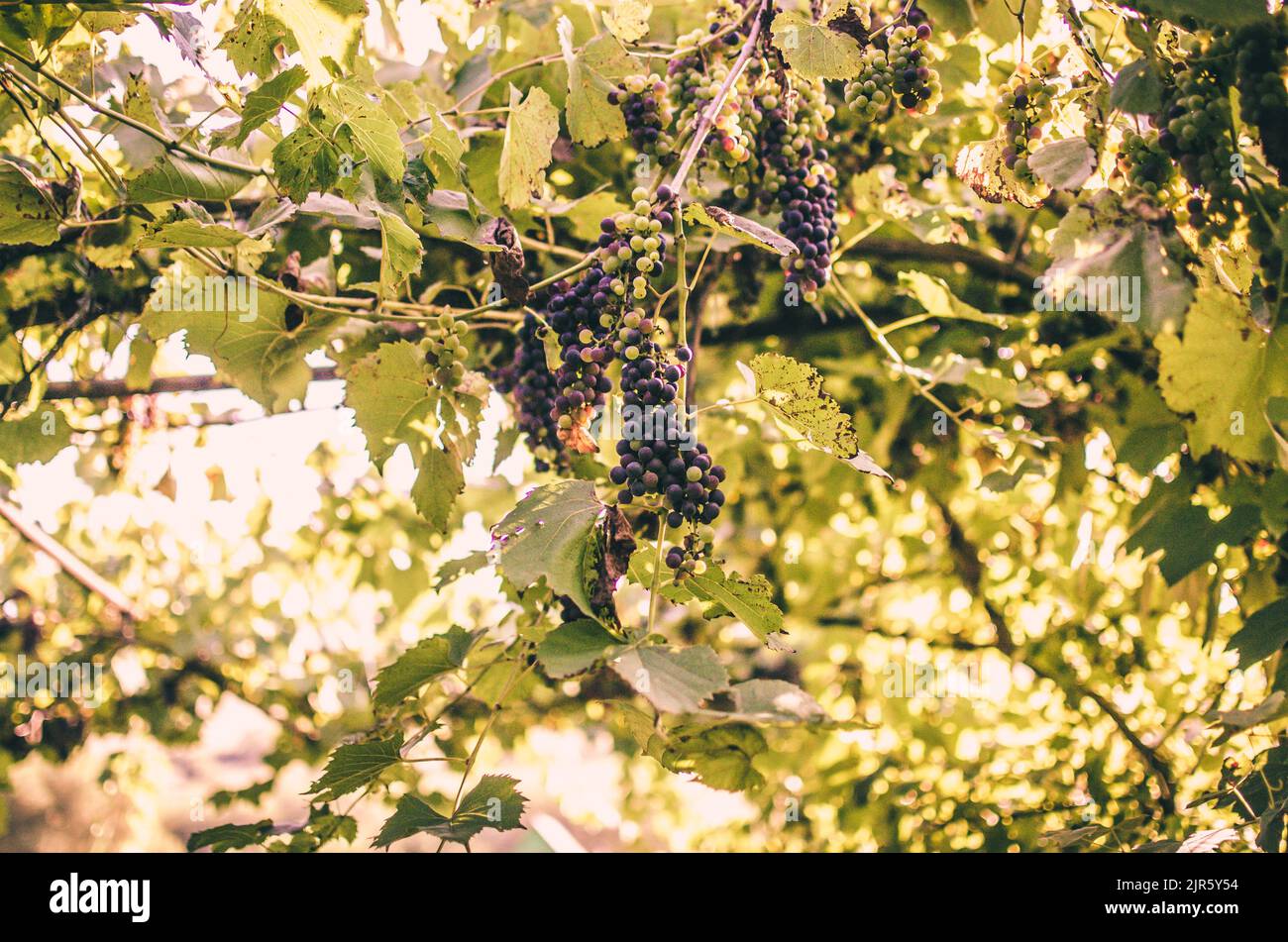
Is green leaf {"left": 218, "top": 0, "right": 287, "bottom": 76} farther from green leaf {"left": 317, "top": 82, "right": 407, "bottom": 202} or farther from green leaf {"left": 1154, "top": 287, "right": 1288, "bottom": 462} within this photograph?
green leaf {"left": 1154, "top": 287, "right": 1288, "bottom": 462}

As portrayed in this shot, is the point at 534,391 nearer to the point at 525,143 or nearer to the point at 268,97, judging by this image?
the point at 525,143

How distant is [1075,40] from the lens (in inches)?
48.1

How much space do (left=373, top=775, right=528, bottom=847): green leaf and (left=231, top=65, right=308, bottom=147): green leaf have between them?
2.66 ft

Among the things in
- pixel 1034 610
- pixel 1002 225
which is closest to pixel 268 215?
pixel 1002 225

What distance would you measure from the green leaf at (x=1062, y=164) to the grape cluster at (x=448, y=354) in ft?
2.62

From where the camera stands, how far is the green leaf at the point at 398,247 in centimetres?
108

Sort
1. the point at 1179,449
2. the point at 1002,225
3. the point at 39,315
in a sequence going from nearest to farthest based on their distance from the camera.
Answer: the point at 1179,449 → the point at 39,315 → the point at 1002,225

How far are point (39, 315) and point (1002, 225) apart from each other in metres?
2.12

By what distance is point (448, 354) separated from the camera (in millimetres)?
1288

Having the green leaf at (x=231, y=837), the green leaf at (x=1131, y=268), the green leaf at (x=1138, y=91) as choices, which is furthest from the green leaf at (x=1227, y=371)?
the green leaf at (x=231, y=837)

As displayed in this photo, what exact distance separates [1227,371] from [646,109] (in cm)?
86

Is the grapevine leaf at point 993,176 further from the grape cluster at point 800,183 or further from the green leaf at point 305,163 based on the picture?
the green leaf at point 305,163

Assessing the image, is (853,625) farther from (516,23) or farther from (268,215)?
(268,215)

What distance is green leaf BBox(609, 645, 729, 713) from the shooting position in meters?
0.96
